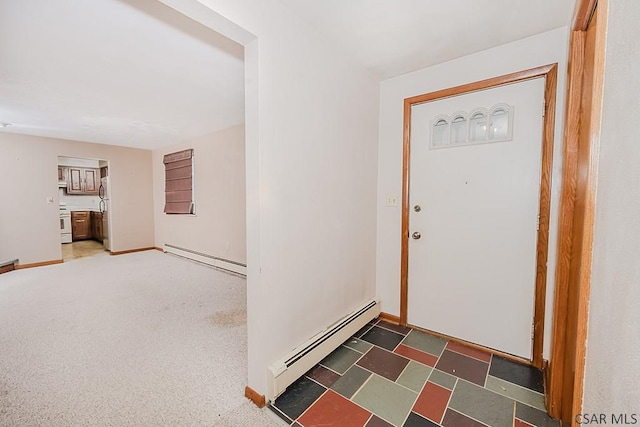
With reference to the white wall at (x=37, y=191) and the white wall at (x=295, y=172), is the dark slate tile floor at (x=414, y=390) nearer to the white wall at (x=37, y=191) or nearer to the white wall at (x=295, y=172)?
the white wall at (x=295, y=172)

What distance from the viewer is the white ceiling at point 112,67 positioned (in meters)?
1.59

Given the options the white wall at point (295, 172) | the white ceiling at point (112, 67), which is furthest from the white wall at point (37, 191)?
the white wall at point (295, 172)

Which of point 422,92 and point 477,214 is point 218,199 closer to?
point 422,92

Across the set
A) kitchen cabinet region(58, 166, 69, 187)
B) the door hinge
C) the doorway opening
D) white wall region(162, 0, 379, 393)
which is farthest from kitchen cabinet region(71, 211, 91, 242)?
the door hinge

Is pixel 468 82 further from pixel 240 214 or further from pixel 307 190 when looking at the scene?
pixel 240 214

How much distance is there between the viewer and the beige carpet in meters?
1.48

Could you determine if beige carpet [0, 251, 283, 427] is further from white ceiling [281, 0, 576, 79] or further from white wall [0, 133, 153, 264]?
white ceiling [281, 0, 576, 79]

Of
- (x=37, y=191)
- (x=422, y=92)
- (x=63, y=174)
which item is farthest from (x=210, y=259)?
(x=63, y=174)

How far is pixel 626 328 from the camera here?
0.52 meters

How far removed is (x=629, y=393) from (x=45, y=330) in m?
3.72

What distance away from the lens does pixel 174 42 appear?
187 cm

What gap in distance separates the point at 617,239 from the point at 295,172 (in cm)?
143

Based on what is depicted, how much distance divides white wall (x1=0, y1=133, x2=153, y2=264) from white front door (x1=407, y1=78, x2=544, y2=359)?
5957mm

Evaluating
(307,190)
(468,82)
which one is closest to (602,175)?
(307,190)
